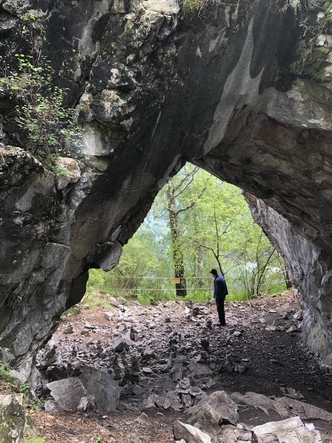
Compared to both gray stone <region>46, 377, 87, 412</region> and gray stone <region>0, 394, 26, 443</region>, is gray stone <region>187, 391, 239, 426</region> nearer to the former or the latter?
gray stone <region>46, 377, 87, 412</region>

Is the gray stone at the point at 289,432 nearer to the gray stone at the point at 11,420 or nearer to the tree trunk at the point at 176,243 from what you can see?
the gray stone at the point at 11,420

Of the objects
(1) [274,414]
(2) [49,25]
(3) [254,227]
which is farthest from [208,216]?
(2) [49,25]

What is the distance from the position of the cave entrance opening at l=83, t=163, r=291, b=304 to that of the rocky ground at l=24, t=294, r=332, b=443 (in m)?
2.73

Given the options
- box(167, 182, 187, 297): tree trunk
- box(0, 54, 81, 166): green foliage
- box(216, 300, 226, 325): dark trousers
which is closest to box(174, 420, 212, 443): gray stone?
box(0, 54, 81, 166): green foliage

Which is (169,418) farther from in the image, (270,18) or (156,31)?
(270,18)

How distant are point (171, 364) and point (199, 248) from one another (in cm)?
1222

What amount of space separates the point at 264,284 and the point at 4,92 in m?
Result: 18.1

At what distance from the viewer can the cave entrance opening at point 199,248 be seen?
18.9m

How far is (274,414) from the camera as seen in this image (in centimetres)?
573

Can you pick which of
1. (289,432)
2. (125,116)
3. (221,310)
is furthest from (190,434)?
(221,310)

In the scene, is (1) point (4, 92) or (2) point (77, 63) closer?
(1) point (4, 92)

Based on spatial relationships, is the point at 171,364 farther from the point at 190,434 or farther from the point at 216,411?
the point at 190,434

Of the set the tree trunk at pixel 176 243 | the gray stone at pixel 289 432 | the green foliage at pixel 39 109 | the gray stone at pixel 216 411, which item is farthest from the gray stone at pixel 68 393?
the tree trunk at pixel 176 243

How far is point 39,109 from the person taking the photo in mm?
4441
